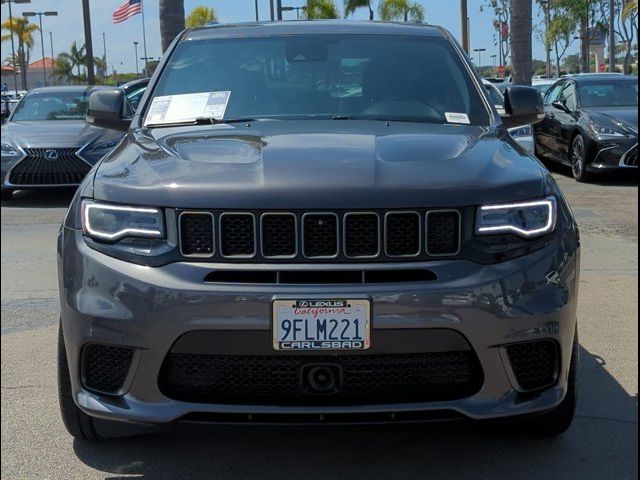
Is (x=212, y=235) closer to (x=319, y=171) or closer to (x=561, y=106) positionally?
(x=319, y=171)

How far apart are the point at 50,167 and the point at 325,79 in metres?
7.36

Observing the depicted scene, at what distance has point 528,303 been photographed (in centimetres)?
293

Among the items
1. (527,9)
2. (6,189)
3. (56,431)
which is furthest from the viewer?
(527,9)

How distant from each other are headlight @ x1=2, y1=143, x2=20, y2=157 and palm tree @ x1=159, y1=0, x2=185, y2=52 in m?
6.78

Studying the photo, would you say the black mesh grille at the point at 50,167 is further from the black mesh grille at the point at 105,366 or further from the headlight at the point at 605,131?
the black mesh grille at the point at 105,366

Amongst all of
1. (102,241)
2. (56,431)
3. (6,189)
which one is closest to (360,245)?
(102,241)

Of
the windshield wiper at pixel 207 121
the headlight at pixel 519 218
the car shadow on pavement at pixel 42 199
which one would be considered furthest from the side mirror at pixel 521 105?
the car shadow on pavement at pixel 42 199

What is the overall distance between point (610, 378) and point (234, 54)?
238cm

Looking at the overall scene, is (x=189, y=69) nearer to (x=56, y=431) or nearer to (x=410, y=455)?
(x=56, y=431)

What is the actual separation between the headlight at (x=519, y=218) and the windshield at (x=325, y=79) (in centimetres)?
107

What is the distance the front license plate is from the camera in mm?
2801

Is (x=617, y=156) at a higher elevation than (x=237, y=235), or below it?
below

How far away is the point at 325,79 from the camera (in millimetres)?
4320

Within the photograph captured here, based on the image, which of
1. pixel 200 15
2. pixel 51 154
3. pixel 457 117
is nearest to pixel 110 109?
pixel 457 117
